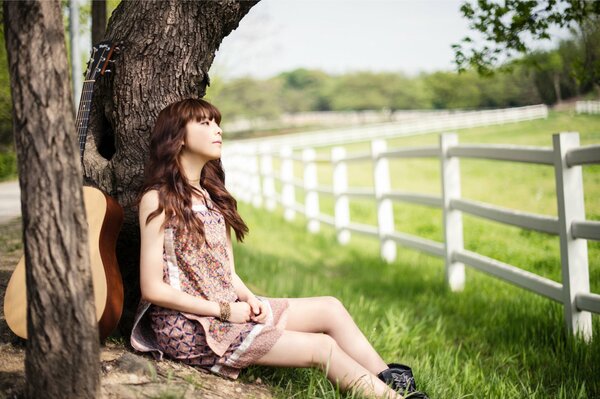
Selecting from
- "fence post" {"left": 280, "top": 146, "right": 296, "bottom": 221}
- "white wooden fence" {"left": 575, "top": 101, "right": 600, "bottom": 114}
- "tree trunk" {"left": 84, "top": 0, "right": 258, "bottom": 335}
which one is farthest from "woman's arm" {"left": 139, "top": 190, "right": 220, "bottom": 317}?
"fence post" {"left": 280, "top": 146, "right": 296, "bottom": 221}

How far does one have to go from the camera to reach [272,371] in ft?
10.1

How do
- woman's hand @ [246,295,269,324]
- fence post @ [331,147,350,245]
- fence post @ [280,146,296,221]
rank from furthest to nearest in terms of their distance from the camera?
fence post @ [280,146,296,221], fence post @ [331,147,350,245], woman's hand @ [246,295,269,324]

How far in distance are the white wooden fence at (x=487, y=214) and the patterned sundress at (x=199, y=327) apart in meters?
2.12

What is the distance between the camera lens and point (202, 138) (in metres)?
2.87

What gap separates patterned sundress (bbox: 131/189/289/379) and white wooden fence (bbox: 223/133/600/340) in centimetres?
212

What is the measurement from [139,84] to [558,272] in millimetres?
4258

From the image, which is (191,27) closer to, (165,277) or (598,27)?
(165,277)

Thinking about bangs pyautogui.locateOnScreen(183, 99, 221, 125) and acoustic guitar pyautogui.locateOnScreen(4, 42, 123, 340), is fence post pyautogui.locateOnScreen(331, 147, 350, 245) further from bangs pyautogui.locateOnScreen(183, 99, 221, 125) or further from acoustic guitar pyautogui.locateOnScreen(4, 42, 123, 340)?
acoustic guitar pyautogui.locateOnScreen(4, 42, 123, 340)

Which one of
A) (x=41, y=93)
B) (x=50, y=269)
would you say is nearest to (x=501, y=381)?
(x=50, y=269)

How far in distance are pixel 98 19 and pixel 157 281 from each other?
16.1ft

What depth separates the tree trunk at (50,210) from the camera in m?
2.10

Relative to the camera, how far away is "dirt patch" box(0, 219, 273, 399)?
2457mm

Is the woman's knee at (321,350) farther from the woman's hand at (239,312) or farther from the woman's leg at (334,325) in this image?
the woman's hand at (239,312)

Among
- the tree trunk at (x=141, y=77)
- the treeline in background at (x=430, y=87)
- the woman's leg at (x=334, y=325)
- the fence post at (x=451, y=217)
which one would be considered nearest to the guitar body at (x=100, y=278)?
the tree trunk at (x=141, y=77)
